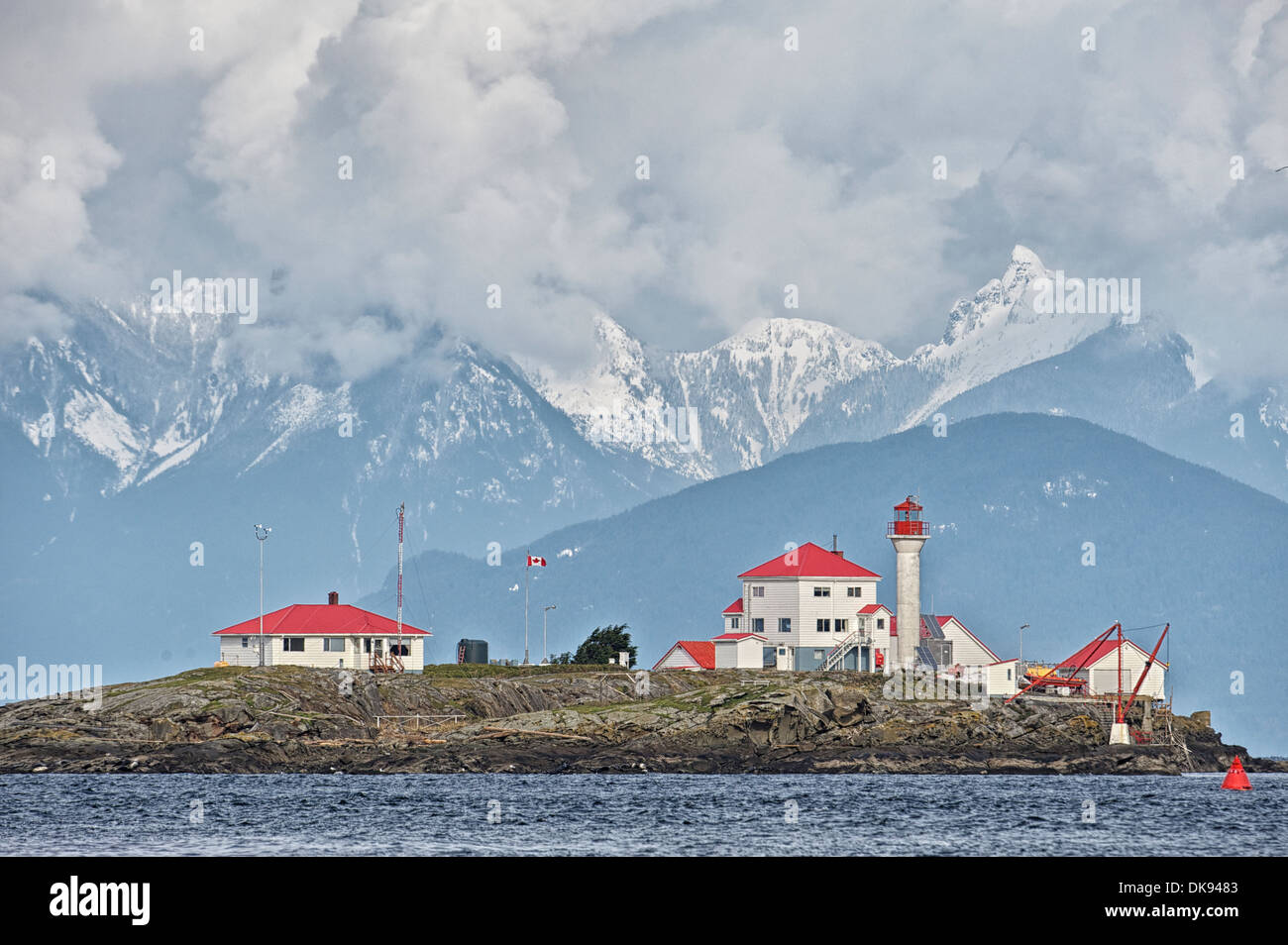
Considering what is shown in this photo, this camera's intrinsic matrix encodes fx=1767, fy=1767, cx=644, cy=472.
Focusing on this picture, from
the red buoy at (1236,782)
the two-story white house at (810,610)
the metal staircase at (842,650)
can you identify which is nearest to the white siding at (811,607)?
the two-story white house at (810,610)

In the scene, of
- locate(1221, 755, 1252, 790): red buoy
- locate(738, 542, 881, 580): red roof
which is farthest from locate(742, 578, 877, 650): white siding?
locate(1221, 755, 1252, 790): red buoy

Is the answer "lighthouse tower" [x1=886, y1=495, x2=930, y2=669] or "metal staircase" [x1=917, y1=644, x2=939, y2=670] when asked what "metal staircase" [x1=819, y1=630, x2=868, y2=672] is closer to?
"lighthouse tower" [x1=886, y1=495, x2=930, y2=669]

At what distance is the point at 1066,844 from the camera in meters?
55.2

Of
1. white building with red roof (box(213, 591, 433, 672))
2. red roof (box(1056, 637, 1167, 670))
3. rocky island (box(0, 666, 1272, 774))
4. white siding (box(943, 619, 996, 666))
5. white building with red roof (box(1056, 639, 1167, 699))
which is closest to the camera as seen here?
rocky island (box(0, 666, 1272, 774))

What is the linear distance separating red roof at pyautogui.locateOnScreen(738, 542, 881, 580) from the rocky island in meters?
13.9

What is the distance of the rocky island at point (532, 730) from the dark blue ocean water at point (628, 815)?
8.26 feet

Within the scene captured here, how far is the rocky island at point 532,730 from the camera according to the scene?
86.9m

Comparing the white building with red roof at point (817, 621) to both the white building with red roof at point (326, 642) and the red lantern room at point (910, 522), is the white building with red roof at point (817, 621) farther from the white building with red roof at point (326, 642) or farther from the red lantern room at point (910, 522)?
the white building with red roof at point (326, 642)

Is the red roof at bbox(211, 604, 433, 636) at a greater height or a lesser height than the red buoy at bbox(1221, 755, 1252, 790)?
greater

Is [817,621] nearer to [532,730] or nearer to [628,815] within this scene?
[532,730]

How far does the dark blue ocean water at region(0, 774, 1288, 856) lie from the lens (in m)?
53.7

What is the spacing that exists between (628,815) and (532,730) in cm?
2829
